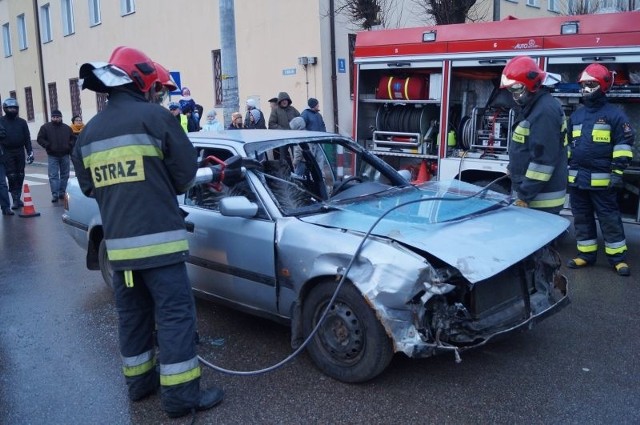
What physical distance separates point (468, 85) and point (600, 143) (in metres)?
2.48

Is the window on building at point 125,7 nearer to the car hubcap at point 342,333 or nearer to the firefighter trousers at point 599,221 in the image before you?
the firefighter trousers at point 599,221

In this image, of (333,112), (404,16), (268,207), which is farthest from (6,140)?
(404,16)

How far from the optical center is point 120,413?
3.53 meters

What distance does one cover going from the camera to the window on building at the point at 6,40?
104 feet

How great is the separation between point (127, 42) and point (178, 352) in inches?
785

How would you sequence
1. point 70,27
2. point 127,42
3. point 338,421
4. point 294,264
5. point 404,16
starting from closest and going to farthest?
1. point 338,421
2. point 294,264
3. point 404,16
4. point 127,42
5. point 70,27

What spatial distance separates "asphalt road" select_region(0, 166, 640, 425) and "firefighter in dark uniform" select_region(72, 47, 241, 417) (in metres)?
0.41

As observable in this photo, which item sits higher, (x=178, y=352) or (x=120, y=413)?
(x=178, y=352)

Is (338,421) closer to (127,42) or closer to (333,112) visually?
(333,112)

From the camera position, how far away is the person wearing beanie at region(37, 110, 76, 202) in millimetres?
11570

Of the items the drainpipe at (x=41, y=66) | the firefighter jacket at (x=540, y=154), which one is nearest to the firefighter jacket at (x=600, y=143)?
the firefighter jacket at (x=540, y=154)

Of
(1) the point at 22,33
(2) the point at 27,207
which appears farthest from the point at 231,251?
(1) the point at 22,33

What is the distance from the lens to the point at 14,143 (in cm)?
1071

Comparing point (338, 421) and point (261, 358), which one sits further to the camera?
point (261, 358)
